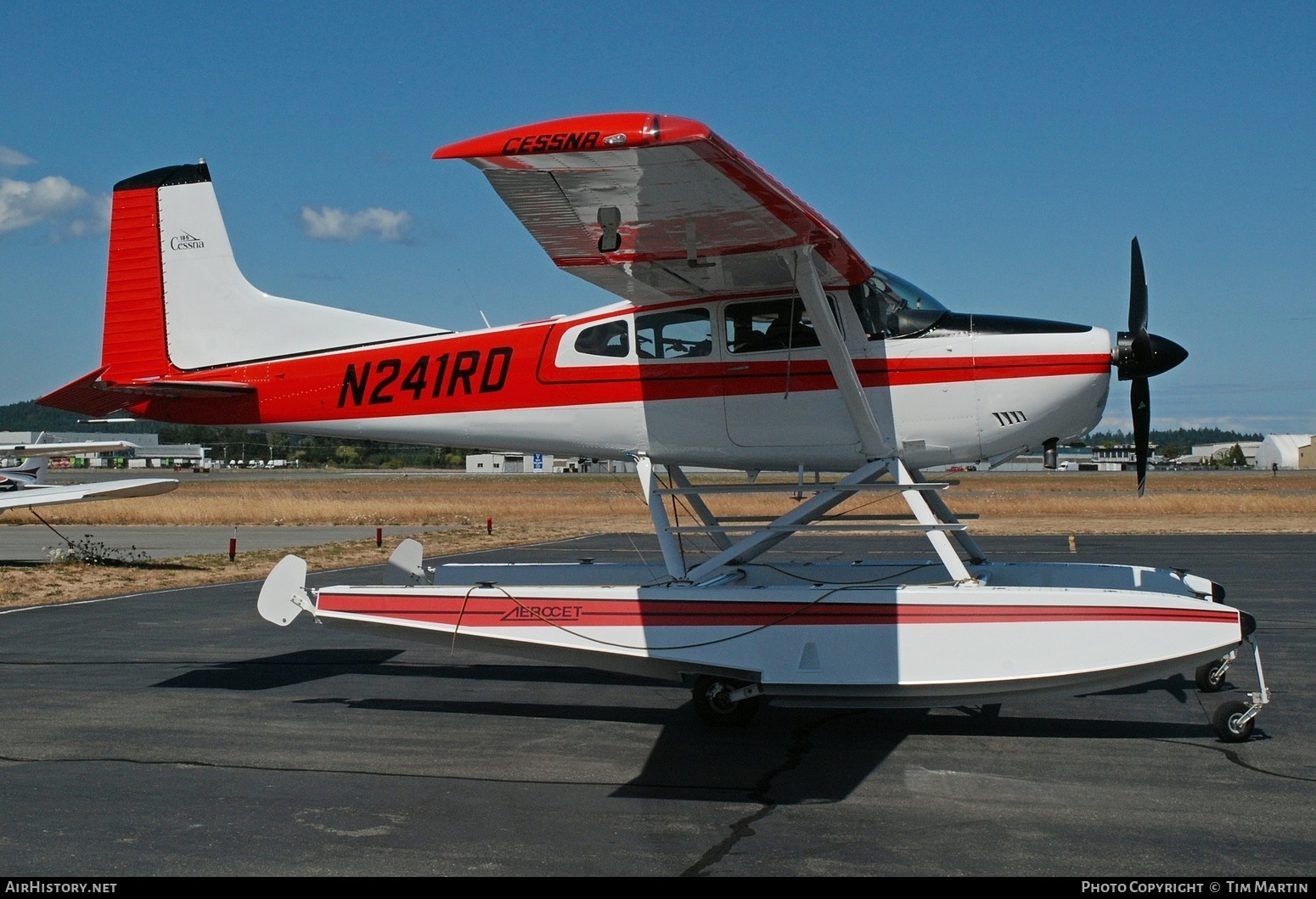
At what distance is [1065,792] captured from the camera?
20.0 ft

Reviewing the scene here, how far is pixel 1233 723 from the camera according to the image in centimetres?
704

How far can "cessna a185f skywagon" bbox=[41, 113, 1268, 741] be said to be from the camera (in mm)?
6895

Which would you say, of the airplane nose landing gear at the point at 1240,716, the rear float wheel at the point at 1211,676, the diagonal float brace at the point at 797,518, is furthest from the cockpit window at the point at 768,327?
the rear float wheel at the point at 1211,676

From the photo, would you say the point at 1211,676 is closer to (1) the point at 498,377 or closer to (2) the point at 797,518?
(2) the point at 797,518

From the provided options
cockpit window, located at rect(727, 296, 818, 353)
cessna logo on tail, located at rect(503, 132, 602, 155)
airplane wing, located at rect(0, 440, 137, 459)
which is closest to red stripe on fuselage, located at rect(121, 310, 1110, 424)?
cockpit window, located at rect(727, 296, 818, 353)

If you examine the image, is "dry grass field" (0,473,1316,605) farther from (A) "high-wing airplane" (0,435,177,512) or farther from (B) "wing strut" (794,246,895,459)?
(B) "wing strut" (794,246,895,459)

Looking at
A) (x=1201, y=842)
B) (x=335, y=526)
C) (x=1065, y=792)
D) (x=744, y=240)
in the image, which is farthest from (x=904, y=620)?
(x=335, y=526)

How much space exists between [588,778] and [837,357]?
3410 millimetres

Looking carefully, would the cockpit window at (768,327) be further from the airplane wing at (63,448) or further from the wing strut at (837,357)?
the airplane wing at (63,448)

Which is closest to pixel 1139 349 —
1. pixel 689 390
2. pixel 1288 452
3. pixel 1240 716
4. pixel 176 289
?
pixel 1240 716

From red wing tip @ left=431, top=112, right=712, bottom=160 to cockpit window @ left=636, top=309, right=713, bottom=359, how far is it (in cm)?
303

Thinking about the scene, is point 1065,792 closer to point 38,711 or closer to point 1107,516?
point 38,711

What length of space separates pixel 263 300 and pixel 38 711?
393 cm

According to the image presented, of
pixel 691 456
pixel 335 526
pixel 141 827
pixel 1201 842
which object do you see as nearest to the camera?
pixel 1201 842
